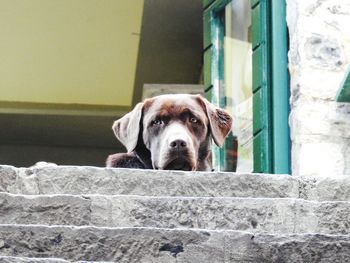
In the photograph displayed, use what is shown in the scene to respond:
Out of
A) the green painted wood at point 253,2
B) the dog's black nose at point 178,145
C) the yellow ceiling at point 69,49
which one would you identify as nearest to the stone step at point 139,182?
the dog's black nose at point 178,145

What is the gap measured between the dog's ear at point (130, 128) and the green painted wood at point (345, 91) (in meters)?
1.66

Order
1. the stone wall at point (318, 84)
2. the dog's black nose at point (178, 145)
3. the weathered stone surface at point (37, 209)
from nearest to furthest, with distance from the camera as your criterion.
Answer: the weathered stone surface at point (37, 209)
the dog's black nose at point (178, 145)
the stone wall at point (318, 84)

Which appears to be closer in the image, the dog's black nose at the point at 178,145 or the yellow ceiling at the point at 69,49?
the dog's black nose at the point at 178,145

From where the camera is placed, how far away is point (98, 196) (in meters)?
4.49

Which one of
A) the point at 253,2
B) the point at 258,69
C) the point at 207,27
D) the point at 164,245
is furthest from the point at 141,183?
the point at 207,27

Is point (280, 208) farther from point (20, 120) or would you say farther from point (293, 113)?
point (20, 120)

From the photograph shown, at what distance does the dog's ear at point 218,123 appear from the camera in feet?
21.0

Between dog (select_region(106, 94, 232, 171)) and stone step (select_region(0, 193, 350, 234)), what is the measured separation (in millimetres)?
1579

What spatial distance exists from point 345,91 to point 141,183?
3272 mm

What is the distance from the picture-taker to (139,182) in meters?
4.87

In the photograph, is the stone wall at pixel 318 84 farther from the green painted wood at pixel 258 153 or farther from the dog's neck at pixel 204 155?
the dog's neck at pixel 204 155

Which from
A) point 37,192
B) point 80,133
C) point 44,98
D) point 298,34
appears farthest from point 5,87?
point 37,192

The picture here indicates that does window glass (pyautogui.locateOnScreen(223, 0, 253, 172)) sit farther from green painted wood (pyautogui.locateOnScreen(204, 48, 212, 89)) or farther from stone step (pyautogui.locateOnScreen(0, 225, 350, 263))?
stone step (pyautogui.locateOnScreen(0, 225, 350, 263))

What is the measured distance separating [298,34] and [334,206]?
3.90m
